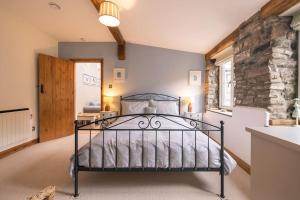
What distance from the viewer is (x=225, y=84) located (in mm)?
4203

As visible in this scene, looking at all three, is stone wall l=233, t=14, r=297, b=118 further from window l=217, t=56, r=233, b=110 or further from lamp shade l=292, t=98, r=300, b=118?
window l=217, t=56, r=233, b=110

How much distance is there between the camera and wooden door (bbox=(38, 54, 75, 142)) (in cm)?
415

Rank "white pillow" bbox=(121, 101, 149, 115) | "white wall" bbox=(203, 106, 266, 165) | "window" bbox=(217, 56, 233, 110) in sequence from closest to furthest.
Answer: "white wall" bbox=(203, 106, 266, 165)
"window" bbox=(217, 56, 233, 110)
"white pillow" bbox=(121, 101, 149, 115)

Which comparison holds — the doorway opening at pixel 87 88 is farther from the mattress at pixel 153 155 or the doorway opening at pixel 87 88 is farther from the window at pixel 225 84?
the mattress at pixel 153 155

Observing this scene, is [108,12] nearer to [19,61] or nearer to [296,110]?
[19,61]

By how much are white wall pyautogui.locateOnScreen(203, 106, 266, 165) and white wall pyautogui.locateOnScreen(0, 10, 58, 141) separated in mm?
3835

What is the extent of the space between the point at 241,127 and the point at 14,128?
3.86 m

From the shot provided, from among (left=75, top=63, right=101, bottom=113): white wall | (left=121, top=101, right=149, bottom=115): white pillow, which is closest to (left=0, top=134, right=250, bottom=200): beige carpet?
(left=121, top=101, right=149, bottom=115): white pillow

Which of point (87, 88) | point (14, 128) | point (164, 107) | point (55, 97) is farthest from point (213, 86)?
point (87, 88)

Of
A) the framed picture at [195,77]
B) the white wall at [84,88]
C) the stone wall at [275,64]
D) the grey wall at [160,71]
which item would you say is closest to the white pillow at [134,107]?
the grey wall at [160,71]

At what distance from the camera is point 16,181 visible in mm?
2309

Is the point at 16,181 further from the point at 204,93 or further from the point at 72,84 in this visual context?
the point at 204,93

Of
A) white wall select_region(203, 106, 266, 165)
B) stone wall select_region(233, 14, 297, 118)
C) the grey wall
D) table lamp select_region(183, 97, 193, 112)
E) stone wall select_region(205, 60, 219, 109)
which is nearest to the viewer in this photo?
stone wall select_region(233, 14, 297, 118)

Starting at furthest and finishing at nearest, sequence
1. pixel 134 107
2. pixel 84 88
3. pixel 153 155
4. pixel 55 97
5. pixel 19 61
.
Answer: pixel 84 88 → pixel 55 97 → pixel 134 107 → pixel 19 61 → pixel 153 155
